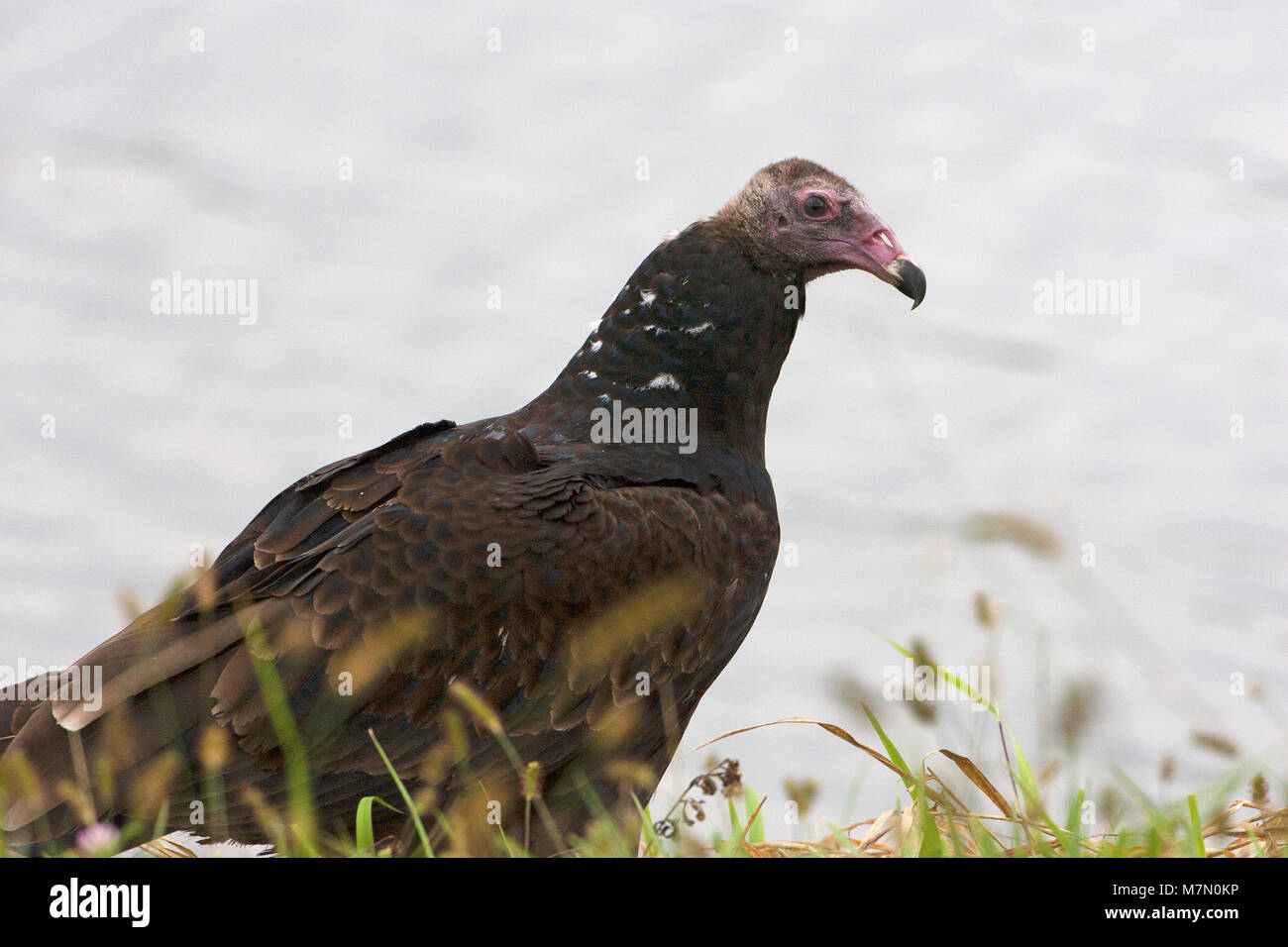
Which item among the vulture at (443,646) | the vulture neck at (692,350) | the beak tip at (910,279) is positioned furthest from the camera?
the beak tip at (910,279)

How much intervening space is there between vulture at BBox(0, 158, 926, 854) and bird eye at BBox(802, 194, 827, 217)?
0.85 m

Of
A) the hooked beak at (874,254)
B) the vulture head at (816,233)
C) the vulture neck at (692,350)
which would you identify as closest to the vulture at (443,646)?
the vulture neck at (692,350)

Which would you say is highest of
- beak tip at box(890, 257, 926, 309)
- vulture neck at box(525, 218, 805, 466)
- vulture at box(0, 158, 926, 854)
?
beak tip at box(890, 257, 926, 309)

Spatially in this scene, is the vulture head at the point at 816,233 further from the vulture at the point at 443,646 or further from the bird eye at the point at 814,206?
the vulture at the point at 443,646

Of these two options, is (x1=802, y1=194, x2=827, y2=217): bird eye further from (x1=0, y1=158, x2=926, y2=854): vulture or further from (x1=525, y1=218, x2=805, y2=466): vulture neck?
(x1=0, y1=158, x2=926, y2=854): vulture

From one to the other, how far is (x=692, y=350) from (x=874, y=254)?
2.50 ft

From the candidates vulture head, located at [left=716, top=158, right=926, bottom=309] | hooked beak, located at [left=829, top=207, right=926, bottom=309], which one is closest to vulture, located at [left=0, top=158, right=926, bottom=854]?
vulture head, located at [left=716, top=158, right=926, bottom=309]

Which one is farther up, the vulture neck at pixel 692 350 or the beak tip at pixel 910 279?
the beak tip at pixel 910 279

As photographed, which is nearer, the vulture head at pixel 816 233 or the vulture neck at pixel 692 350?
the vulture neck at pixel 692 350

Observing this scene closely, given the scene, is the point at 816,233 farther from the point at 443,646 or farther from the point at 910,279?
the point at 443,646

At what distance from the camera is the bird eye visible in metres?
4.54

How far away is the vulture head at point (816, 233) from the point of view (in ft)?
14.7
